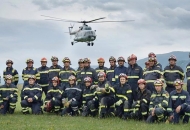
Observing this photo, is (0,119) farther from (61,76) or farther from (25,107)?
(61,76)

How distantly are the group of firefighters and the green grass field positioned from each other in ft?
1.99

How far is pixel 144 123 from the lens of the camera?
1434 centimetres

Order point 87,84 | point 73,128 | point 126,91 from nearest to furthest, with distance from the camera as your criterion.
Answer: point 73,128 < point 126,91 < point 87,84

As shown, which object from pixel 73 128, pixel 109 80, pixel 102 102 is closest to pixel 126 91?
pixel 102 102

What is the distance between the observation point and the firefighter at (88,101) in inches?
648

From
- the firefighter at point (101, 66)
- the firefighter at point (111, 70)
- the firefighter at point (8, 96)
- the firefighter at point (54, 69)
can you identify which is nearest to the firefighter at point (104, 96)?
the firefighter at point (111, 70)

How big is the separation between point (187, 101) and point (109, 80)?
425 cm

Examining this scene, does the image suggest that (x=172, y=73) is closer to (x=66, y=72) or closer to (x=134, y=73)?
(x=134, y=73)

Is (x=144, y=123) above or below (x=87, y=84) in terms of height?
below

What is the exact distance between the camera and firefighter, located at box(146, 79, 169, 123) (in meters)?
14.2

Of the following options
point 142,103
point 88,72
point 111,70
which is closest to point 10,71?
point 88,72

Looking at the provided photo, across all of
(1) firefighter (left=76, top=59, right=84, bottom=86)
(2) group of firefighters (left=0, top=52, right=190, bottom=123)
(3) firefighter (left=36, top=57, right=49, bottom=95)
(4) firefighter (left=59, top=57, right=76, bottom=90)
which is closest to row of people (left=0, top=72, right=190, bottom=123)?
(2) group of firefighters (left=0, top=52, right=190, bottom=123)

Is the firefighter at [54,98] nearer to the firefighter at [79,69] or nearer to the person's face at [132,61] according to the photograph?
the firefighter at [79,69]

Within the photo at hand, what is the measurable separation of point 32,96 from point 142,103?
17.6 ft
